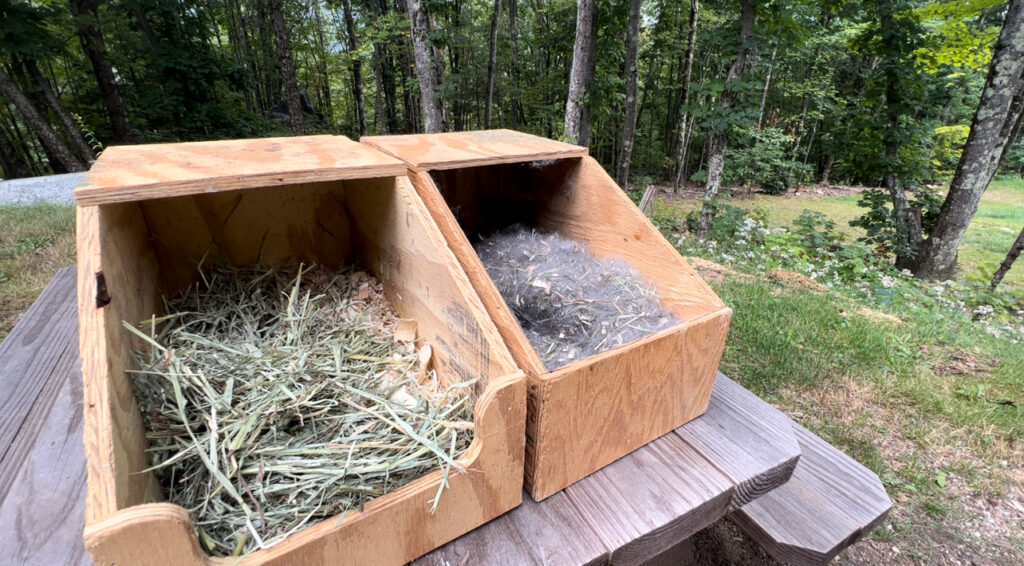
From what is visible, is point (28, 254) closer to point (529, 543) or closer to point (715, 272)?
point (529, 543)

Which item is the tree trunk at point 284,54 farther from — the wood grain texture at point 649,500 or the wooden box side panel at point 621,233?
the wood grain texture at point 649,500

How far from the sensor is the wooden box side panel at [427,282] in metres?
1.09

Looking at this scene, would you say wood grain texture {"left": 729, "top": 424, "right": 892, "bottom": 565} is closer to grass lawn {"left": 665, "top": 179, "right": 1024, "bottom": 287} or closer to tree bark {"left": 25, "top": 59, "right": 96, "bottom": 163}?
grass lawn {"left": 665, "top": 179, "right": 1024, "bottom": 287}

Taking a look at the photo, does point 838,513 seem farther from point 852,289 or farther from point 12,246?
point 12,246

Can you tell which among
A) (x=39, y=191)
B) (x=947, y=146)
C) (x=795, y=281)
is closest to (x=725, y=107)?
(x=795, y=281)

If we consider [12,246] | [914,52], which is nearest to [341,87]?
[12,246]

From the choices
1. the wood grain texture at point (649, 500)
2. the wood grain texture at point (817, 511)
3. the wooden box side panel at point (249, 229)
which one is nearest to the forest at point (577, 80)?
the wooden box side panel at point (249, 229)

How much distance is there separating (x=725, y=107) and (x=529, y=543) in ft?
20.3

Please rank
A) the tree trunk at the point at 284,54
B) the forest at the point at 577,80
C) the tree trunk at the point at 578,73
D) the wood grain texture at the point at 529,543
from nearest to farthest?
the wood grain texture at the point at 529,543 → the tree trunk at the point at 578,73 → the forest at the point at 577,80 → the tree trunk at the point at 284,54

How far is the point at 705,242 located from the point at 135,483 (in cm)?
656

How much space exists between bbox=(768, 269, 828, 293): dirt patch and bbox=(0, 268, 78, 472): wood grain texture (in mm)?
4896

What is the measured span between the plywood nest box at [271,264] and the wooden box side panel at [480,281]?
0.03m

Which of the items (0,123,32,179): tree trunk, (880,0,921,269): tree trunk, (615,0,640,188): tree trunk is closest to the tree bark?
(0,123,32,179): tree trunk

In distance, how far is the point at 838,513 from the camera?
4.51 ft
